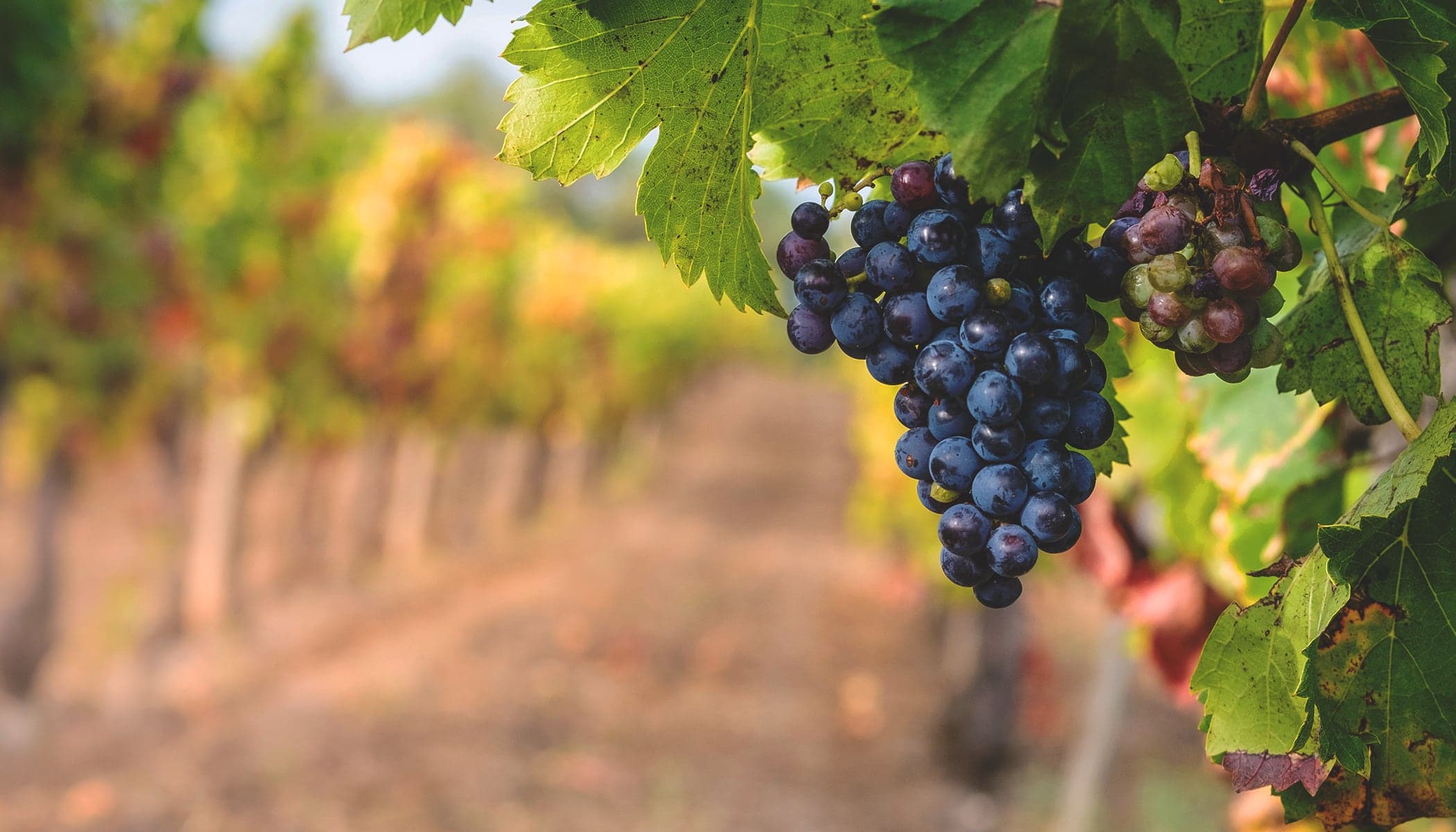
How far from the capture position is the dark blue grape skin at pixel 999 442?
86cm

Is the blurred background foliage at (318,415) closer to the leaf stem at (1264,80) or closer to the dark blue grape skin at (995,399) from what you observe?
the leaf stem at (1264,80)

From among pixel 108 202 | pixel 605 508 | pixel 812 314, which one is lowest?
pixel 605 508

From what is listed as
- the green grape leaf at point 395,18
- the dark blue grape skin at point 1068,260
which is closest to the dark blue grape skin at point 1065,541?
the dark blue grape skin at point 1068,260

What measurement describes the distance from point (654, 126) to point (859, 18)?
0.22 metres

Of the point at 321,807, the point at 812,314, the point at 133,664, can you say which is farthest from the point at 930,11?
the point at 133,664

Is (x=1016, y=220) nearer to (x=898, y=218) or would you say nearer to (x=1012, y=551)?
(x=898, y=218)

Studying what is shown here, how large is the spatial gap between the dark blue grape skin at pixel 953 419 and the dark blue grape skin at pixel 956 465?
1 cm

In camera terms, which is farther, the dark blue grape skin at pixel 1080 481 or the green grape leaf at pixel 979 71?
the dark blue grape skin at pixel 1080 481

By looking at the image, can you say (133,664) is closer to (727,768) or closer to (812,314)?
(727,768)

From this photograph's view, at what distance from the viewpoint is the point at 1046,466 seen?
87 centimetres

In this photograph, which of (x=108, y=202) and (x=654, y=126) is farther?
(x=108, y=202)

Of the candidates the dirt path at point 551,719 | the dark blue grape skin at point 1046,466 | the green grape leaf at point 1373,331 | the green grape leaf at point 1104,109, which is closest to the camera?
the green grape leaf at point 1104,109

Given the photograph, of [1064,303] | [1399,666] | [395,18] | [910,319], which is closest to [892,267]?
[910,319]

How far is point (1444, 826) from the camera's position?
15.5 ft
